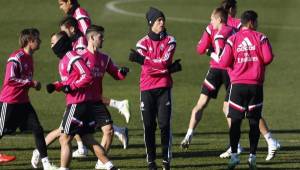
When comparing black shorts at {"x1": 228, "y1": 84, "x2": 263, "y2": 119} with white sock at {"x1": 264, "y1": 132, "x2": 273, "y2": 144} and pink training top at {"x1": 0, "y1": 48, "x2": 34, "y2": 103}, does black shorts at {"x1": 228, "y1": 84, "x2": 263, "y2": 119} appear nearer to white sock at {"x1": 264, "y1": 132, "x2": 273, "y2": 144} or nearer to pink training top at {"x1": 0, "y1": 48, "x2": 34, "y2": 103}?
white sock at {"x1": 264, "y1": 132, "x2": 273, "y2": 144}

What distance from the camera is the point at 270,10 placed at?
41.8 m

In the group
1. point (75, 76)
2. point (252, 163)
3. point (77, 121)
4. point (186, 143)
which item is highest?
point (75, 76)

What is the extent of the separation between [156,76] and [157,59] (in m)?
0.28

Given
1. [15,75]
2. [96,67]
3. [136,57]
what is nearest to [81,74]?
[96,67]

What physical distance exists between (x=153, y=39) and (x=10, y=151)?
3.73 meters

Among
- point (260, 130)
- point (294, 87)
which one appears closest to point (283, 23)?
point (294, 87)

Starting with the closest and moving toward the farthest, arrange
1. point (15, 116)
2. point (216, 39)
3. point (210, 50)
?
point (15, 116)
point (210, 50)
point (216, 39)

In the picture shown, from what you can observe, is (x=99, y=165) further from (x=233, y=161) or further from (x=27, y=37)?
(x=27, y=37)

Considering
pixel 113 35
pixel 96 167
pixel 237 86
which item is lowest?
pixel 96 167

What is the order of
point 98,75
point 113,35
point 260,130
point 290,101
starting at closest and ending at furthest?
point 98,75, point 260,130, point 290,101, point 113,35

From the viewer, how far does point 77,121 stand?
1417 cm

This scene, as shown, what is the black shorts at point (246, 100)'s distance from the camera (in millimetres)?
15477

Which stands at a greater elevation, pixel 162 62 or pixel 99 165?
pixel 162 62

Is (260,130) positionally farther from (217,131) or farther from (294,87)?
(294,87)
